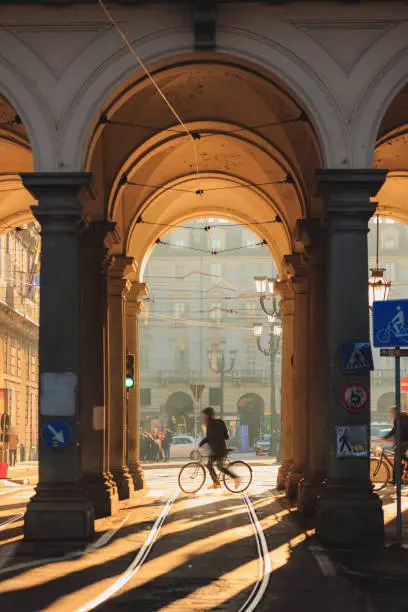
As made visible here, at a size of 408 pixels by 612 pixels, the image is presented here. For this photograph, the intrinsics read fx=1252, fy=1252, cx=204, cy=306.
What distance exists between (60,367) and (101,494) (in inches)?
181

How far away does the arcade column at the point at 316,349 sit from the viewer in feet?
67.9

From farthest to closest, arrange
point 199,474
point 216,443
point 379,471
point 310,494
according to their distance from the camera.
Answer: point 199,474, point 379,471, point 216,443, point 310,494

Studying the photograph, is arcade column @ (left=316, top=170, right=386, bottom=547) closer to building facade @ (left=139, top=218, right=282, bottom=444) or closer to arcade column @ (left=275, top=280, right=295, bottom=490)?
arcade column @ (left=275, top=280, right=295, bottom=490)

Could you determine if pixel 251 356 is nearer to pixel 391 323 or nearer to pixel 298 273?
pixel 298 273

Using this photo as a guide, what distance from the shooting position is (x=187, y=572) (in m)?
13.1

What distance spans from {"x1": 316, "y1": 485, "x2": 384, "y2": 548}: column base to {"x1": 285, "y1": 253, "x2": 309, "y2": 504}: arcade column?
6540 mm

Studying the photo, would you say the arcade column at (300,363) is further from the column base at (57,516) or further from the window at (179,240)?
the window at (179,240)

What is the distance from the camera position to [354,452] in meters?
16.6

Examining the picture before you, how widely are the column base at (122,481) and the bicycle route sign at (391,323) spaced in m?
9.82

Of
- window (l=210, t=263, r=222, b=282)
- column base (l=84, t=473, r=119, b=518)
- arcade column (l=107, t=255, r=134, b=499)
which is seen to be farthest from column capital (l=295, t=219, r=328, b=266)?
window (l=210, t=263, r=222, b=282)

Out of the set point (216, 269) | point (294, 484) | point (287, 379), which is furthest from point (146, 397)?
point (294, 484)

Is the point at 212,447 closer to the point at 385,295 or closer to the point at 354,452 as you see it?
the point at 385,295

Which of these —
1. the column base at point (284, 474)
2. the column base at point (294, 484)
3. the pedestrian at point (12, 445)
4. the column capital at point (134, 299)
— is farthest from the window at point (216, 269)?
the column base at point (294, 484)

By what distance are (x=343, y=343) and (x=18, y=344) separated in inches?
1605
